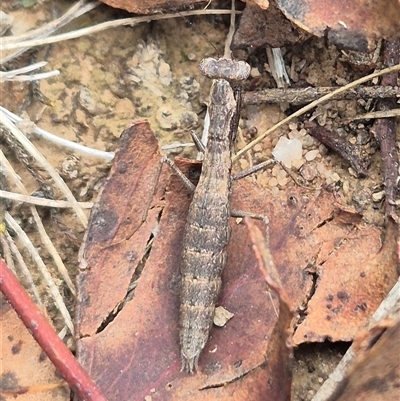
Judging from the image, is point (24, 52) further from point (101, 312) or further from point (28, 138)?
point (101, 312)

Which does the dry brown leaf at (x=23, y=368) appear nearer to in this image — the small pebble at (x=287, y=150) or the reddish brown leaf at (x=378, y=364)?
the reddish brown leaf at (x=378, y=364)

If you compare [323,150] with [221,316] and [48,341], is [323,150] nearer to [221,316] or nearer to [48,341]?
[221,316]

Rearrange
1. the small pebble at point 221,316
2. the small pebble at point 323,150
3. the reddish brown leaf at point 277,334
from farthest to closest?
the small pebble at point 323,150 < the small pebble at point 221,316 < the reddish brown leaf at point 277,334

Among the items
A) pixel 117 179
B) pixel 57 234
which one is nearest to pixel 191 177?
pixel 117 179

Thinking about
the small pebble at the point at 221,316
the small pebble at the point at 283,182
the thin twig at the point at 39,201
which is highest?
the thin twig at the point at 39,201

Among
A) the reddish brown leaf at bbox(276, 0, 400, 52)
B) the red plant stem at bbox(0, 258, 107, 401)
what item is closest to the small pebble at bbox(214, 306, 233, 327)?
the red plant stem at bbox(0, 258, 107, 401)

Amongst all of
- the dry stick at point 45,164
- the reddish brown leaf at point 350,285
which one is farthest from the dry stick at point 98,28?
the reddish brown leaf at point 350,285

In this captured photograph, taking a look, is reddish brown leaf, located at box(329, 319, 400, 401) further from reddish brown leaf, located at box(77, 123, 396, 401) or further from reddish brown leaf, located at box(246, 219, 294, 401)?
reddish brown leaf, located at box(77, 123, 396, 401)
